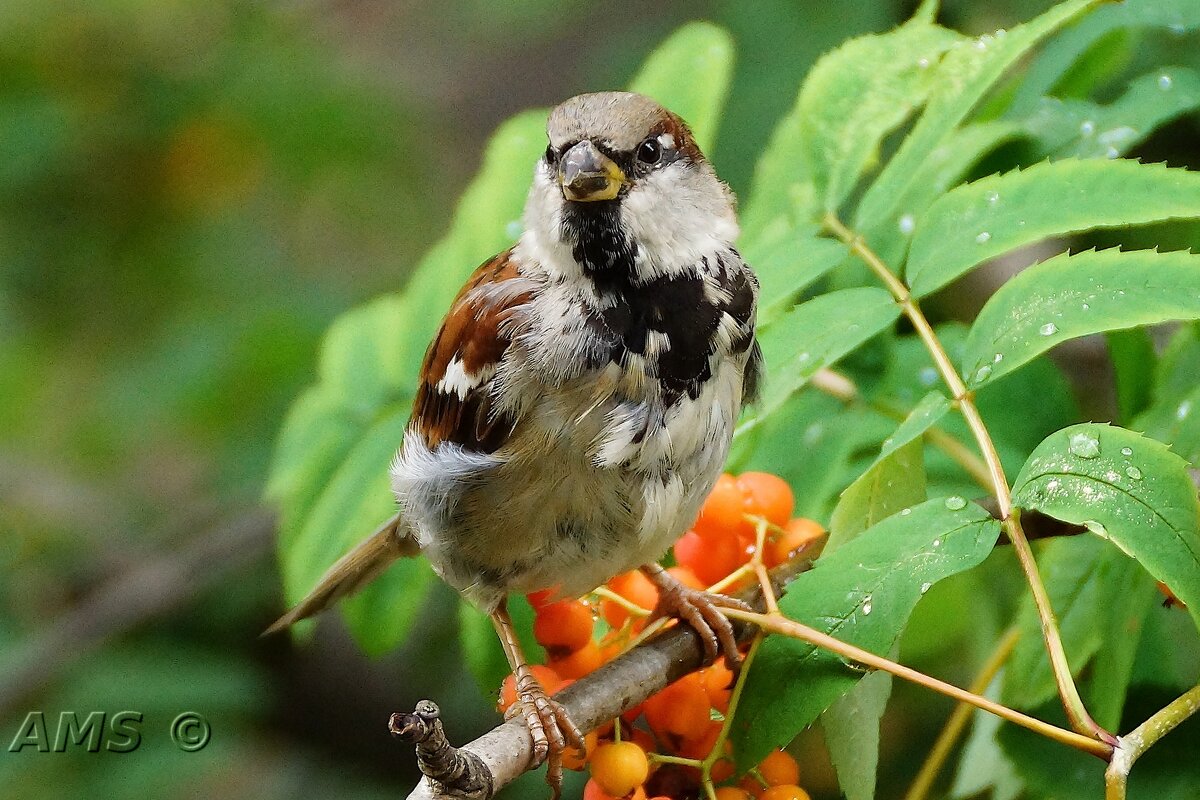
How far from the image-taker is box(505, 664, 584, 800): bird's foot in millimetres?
1690

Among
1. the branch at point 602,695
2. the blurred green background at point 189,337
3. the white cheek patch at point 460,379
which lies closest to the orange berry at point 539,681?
the branch at point 602,695

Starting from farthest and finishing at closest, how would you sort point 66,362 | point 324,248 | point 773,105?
point 324,248, point 66,362, point 773,105

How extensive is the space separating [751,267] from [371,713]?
3.14m

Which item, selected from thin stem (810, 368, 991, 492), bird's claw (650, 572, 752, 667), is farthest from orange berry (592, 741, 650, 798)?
thin stem (810, 368, 991, 492)

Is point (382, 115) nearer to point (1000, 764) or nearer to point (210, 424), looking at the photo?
point (210, 424)

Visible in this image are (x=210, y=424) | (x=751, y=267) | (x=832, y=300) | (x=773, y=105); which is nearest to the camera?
(x=832, y=300)

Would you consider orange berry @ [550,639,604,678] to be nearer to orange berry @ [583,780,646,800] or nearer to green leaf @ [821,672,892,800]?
orange berry @ [583,780,646,800]

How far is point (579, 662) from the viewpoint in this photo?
2018 millimetres

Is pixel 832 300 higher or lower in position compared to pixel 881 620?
higher

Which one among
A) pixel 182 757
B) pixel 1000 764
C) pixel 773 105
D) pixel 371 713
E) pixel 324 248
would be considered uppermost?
pixel 773 105

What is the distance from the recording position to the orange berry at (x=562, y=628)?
6.59 ft

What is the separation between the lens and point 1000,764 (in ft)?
7.34

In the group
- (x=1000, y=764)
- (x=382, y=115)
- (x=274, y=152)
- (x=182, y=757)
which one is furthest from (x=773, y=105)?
(x=182, y=757)

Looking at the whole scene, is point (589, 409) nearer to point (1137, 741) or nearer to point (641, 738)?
point (641, 738)
